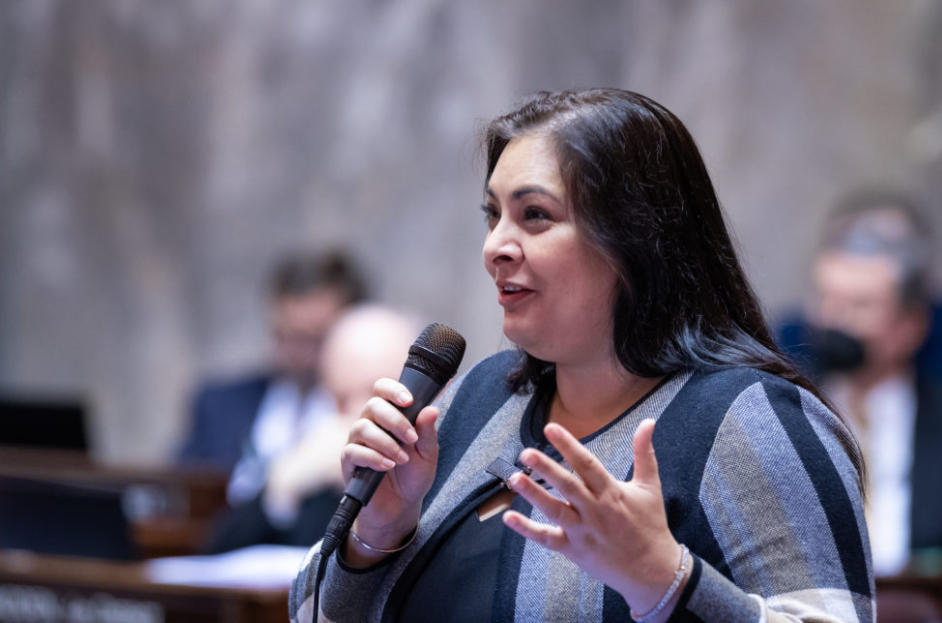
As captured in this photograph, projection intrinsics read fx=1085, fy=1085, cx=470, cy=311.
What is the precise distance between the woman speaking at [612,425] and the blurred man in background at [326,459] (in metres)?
1.55

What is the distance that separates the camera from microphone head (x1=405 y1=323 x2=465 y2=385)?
A: 4.58ft

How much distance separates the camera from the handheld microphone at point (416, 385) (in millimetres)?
1324

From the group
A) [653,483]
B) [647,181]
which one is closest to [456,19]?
[647,181]

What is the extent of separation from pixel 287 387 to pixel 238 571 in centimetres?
233

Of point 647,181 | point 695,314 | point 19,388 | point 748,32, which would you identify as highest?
point 748,32

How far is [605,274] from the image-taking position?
4.38ft

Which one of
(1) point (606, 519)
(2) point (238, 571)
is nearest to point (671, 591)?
(1) point (606, 519)

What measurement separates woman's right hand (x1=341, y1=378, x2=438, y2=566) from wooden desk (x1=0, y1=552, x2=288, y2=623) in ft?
3.14

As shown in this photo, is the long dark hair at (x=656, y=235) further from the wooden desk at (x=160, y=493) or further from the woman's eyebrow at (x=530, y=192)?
the wooden desk at (x=160, y=493)

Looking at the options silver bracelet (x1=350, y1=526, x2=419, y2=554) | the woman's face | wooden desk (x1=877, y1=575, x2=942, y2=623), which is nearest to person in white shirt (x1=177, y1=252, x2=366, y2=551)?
wooden desk (x1=877, y1=575, x2=942, y2=623)

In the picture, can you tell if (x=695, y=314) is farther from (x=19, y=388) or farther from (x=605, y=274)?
(x=19, y=388)

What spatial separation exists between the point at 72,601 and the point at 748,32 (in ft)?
11.4

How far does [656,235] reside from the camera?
1.32 metres

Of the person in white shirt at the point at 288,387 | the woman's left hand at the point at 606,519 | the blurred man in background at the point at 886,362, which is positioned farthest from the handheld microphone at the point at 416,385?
the person in white shirt at the point at 288,387
